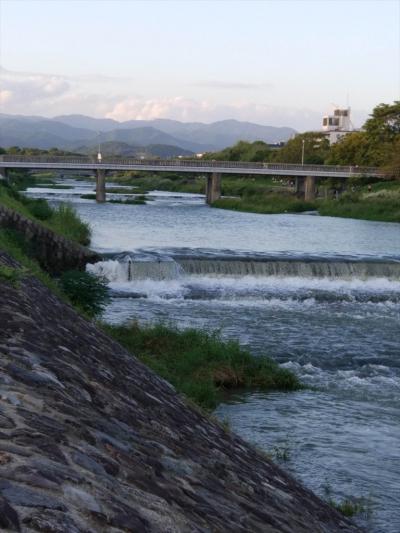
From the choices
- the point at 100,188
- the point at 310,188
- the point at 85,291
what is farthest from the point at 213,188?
the point at 85,291

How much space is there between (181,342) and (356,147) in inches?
3371

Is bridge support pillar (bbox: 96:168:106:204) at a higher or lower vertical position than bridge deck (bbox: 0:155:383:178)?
lower

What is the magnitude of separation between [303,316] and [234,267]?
649cm

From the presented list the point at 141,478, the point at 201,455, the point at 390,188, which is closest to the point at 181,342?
the point at 201,455

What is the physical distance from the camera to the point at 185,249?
34.0 m

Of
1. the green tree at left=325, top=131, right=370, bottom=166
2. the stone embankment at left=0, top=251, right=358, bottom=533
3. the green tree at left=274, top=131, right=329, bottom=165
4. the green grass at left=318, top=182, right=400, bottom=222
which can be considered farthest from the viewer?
the green tree at left=274, top=131, right=329, bottom=165

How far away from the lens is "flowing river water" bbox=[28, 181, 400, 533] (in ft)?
34.7

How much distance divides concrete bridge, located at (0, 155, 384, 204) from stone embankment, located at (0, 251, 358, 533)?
69.3m

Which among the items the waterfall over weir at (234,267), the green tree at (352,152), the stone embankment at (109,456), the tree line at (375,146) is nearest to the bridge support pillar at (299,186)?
the tree line at (375,146)

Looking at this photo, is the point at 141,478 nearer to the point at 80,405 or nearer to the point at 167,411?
the point at 80,405

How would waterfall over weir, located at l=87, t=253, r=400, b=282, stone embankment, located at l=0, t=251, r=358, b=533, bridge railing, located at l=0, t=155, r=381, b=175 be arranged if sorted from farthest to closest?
bridge railing, located at l=0, t=155, r=381, b=175 < waterfall over weir, located at l=87, t=253, r=400, b=282 < stone embankment, located at l=0, t=251, r=358, b=533

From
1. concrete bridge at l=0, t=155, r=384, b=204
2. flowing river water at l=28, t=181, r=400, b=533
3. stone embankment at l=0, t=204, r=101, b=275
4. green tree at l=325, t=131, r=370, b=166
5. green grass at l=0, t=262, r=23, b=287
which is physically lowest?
flowing river water at l=28, t=181, r=400, b=533

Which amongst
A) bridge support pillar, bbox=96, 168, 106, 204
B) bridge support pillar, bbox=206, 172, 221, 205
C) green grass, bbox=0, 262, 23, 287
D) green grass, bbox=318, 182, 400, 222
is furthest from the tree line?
green grass, bbox=0, 262, 23, 287

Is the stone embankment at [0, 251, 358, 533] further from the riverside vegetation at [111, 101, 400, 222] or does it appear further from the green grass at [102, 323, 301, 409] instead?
the riverside vegetation at [111, 101, 400, 222]
